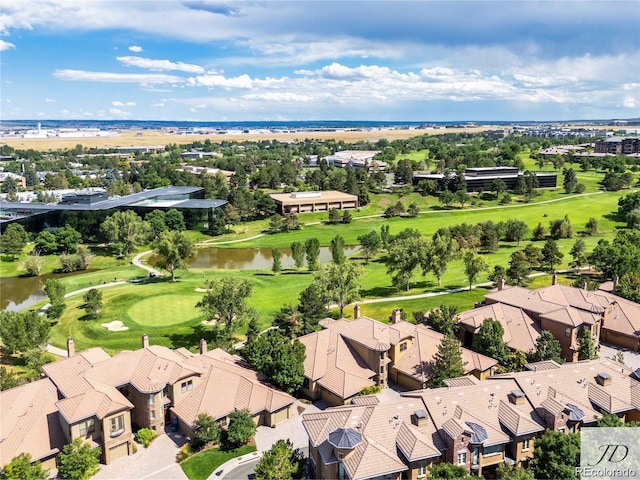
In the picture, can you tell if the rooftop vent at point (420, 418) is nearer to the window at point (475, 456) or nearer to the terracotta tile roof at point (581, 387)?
the window at point (475, 456)

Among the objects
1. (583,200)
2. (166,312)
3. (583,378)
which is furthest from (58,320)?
(583,200)

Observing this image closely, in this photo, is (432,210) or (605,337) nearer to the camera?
(605,337)

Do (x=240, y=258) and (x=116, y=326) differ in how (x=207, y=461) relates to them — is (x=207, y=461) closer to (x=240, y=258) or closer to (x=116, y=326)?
(x=116, y=326)

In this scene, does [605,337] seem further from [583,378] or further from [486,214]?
[486,214]

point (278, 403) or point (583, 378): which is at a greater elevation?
point (583, 378)

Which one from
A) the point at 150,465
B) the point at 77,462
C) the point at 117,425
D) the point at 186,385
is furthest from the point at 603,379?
the point at 77,462
